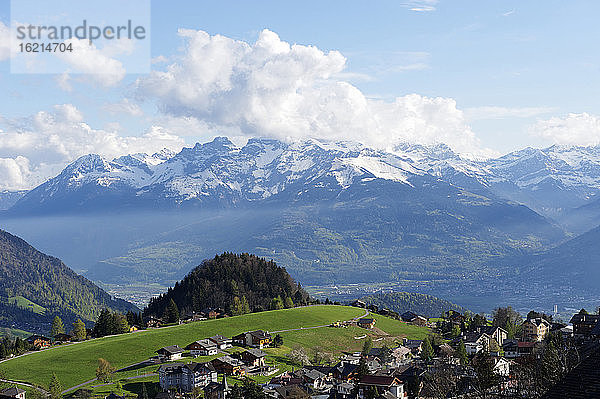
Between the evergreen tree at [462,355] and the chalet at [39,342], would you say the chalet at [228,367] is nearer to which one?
the evergreen tree at [462,355]

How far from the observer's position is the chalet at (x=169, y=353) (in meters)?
104

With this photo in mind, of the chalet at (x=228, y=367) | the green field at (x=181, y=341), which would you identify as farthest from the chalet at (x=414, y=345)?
the chalet at (x=228, y=367)

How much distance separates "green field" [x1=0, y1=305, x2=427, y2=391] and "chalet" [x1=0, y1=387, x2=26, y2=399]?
26.7ft

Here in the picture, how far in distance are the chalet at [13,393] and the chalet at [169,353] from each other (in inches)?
1030

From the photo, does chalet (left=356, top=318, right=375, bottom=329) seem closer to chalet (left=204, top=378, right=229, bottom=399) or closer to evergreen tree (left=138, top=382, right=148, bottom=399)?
chalet (left=204, top=378, right=229, bottom=399)

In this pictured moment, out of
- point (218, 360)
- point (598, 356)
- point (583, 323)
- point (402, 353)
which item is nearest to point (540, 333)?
point (583, 323)

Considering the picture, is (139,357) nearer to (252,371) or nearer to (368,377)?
(252,371)

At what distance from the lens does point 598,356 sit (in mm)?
15344

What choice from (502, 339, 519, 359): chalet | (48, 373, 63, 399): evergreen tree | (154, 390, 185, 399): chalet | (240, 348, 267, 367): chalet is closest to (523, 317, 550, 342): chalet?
(502, 339, 519, 359): chalet

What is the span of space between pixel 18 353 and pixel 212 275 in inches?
2575

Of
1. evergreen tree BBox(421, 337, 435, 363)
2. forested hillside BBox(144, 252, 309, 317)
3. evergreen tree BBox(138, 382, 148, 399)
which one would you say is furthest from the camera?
forested hillside BBox(144, 252, 309, 317)

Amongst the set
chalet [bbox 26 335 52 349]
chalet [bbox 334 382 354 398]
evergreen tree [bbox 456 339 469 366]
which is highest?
chalet [bbox 26 335 52 349]

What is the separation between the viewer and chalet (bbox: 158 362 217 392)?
286ft

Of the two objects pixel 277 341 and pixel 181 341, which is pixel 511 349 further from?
pixel 181 341
